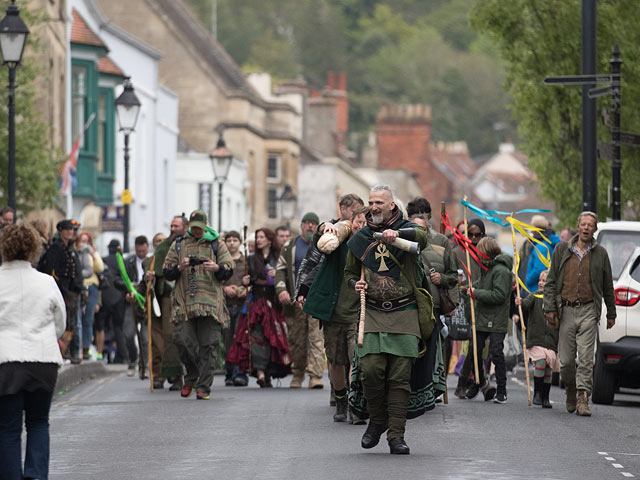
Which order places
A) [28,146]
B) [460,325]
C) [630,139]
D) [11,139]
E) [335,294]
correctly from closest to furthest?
1. [335,294]
2. [460,325]
3. [11,139]
4. [630,139]
5. [28,146]

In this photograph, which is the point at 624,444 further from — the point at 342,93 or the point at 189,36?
the point at 342,93

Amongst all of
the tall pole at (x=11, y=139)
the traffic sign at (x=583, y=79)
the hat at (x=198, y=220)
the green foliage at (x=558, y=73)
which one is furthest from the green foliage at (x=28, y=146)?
the hat at (x=198, y=220)

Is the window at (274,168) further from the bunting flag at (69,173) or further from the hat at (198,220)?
the hat at (198,220)

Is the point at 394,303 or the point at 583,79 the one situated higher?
the point at 583,79

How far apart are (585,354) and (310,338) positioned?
4.09 metres

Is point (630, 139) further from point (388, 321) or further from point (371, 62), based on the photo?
point (371, 62)

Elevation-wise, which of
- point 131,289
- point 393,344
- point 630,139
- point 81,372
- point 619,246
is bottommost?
point 81,372

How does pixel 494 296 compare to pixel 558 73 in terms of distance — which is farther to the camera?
pixel 558 73

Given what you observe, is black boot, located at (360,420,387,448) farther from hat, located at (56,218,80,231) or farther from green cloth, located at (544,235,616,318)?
hat, located at (56,218,80,231)

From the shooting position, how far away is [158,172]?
49.8m

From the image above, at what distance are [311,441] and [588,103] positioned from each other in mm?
10612

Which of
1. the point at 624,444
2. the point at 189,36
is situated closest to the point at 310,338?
the point at 624,444

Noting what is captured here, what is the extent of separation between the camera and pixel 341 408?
47.6 ft

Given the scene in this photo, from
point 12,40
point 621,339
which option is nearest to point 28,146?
point 12,40
